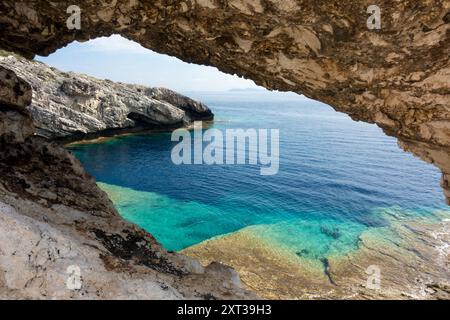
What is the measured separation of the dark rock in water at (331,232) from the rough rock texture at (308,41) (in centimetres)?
1864

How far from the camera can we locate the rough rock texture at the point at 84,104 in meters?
54.7

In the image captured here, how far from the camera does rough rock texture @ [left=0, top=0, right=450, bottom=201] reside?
7.84m

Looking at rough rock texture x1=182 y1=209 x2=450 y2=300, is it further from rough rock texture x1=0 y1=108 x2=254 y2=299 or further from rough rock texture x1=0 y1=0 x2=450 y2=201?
→ rough rock texture x1=0 y1=108 x2=254 y2=299

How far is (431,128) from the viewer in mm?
10664

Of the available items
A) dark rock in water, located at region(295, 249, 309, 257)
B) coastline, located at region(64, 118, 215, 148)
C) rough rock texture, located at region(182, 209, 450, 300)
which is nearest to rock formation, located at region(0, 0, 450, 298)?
rough rock texture, located at region(182, 209, 450, 300)

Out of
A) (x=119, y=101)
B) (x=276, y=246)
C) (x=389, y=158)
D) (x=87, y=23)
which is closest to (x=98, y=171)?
(x=119, y=101)

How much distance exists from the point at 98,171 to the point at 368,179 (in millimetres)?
42668

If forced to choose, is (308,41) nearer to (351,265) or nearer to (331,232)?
(351,265)

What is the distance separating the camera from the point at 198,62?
41.3 ft

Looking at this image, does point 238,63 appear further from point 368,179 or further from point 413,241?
point 368,179

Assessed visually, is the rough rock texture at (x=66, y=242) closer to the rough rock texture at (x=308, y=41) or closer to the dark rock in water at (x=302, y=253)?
the rough rock texture at (x=308, y=41)
